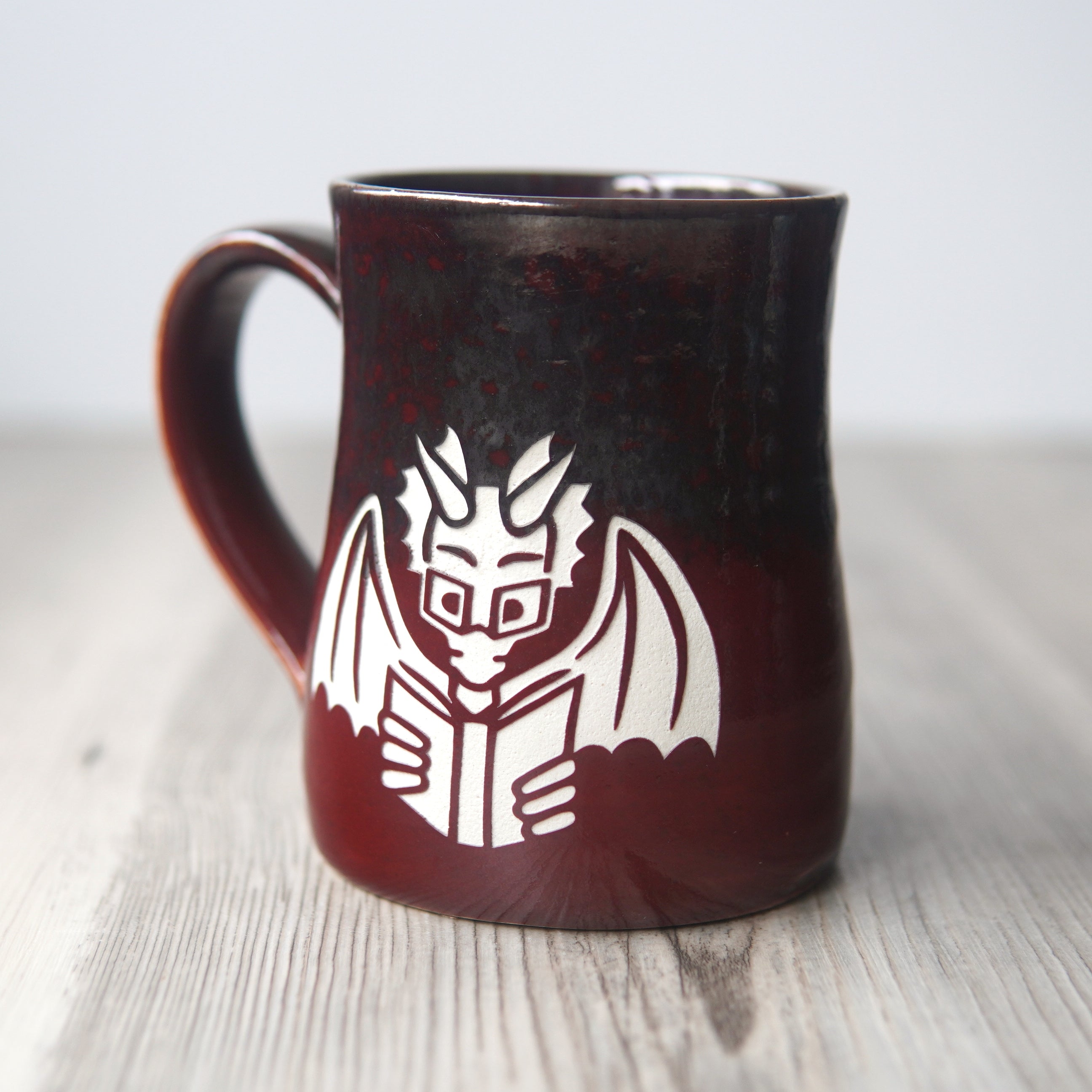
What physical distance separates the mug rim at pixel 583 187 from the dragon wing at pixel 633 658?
0.10m

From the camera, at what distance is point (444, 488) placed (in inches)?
16.2

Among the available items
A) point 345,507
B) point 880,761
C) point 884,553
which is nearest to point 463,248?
point 345,507

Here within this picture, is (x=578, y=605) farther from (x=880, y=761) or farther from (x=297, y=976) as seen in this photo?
(x=880, y=761)

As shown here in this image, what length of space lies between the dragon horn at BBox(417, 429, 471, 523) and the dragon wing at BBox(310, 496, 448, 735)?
23 millimetres

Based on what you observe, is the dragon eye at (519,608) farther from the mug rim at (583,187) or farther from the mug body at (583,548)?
the mug rim at (583,187)

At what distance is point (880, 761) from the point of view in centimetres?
59

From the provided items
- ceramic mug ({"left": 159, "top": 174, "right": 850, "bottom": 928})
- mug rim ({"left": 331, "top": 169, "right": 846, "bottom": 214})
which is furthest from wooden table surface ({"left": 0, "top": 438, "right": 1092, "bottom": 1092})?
mug rim ({"left": 331, "top": 169, "right": 846, "bottom": 214})

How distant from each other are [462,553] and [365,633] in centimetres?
5

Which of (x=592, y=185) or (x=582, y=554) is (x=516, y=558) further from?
(x=592, y=185)

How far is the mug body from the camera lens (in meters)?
0.40

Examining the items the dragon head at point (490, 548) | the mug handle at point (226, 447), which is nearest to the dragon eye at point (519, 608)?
the dragon head at point (490, 548)

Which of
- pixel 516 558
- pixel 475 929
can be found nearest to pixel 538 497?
pixel 516 558

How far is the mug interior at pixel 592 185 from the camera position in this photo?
48cm

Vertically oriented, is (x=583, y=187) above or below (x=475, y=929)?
above
